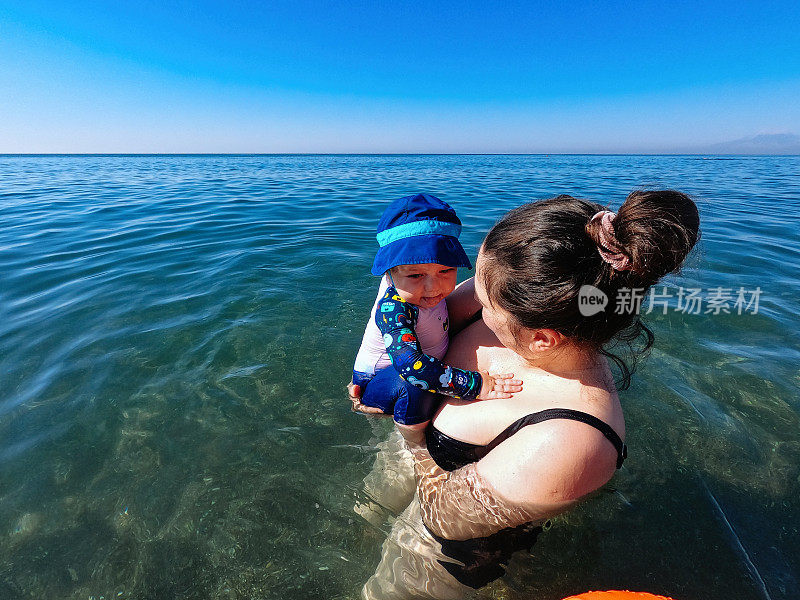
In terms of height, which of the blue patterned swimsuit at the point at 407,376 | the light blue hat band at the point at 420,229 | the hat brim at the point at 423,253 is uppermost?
the light blue hat band at the point at 420,229

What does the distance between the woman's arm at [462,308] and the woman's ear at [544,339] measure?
0.88 meters

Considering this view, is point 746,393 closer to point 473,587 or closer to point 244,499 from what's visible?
point 473,587

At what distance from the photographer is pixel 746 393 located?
147 inches

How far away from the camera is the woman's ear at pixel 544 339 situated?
5.69ft

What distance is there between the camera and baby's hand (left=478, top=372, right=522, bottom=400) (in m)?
2.03

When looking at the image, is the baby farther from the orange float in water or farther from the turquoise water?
the turquoise water

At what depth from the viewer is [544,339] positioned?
5.85 feet

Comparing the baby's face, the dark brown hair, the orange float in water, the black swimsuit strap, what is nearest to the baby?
the baby's face

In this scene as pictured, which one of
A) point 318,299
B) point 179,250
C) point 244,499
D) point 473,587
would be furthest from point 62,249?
point 473,587

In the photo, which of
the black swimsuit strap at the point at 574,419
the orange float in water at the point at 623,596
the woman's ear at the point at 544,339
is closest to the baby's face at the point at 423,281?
the woman's ear at the point at 544,339

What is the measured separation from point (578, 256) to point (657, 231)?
0.87ft

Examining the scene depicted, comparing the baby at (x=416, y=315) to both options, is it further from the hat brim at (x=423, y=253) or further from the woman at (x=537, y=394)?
the woman at (x=537, y=394)

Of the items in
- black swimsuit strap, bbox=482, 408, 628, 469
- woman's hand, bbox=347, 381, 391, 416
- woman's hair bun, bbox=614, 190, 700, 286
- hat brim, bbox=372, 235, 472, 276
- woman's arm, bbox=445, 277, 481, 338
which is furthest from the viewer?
woman's arm, bbox=445, 277, 481, 338

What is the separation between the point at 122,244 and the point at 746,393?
10.2 m
